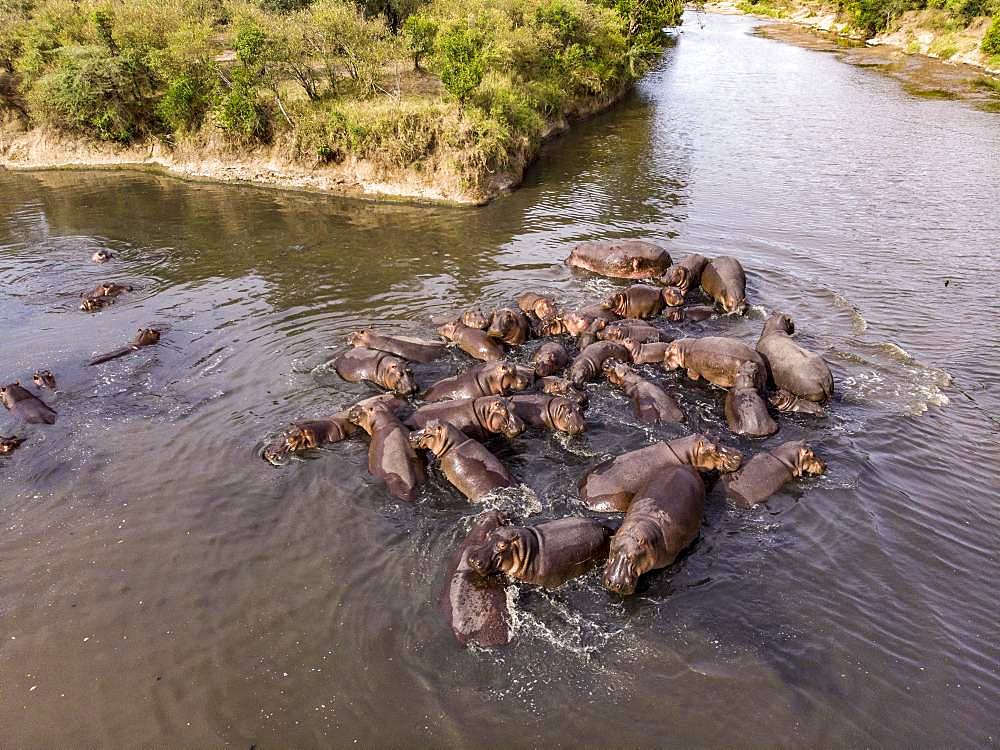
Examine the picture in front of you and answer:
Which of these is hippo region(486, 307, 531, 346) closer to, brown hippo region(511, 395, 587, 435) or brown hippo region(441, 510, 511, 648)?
brown hippo region(511, 395, 587, 435)

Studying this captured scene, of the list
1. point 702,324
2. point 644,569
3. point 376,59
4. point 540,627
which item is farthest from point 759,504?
point 376,59

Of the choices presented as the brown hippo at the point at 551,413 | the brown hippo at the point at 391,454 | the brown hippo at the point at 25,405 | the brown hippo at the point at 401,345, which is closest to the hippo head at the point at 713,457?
the brown hippo at the point at 551,413

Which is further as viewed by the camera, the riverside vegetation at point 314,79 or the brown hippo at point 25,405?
the riverside vegetation at point 314,79

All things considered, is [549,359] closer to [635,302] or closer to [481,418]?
[481,418]

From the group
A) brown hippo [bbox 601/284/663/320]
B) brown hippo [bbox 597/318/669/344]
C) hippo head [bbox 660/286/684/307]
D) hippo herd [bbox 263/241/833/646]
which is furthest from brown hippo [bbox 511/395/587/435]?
hippo head [bbox 660/286/684/307]

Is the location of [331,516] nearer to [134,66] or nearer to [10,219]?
[10,219]

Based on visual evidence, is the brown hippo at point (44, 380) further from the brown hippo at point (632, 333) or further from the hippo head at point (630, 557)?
the hippo head at point (630, 557)

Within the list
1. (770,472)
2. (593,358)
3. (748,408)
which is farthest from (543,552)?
(593,358)
